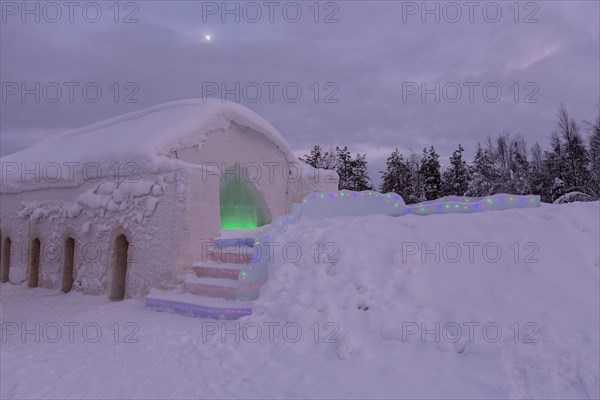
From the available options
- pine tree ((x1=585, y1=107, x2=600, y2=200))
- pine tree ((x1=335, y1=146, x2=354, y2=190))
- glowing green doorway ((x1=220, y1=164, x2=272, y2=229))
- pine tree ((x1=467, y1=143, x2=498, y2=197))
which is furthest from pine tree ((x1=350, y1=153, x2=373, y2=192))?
glowing green doorway ((x1=220, y1=164, x2=272, y2=229))

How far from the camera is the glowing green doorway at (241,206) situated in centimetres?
1240

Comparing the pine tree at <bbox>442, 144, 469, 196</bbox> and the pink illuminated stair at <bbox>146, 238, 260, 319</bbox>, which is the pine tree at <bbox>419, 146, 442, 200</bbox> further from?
the pink illuminated stair at <bbox>146, 238, 260, 319</bbox>

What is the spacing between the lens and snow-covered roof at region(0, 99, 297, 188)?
355 inches

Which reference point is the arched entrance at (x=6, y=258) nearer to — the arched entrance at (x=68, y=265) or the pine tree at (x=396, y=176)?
the arched entrance at (x=68, y=265)

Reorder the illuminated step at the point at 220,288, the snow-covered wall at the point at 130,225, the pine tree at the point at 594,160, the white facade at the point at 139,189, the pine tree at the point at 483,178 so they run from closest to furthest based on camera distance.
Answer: the illuminated step at the point at 220,288 → the snow-covered wall at the point at 130,225 → the white facade at the point at 139,189 → the pine tree at the point at 594,160 → the pine tree at the point at 483,178

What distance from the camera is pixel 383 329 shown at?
14.8 ft

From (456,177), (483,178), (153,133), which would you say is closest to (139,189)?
(153,133)

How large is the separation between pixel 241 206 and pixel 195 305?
22.0ft

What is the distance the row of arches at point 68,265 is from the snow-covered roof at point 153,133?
1.97m

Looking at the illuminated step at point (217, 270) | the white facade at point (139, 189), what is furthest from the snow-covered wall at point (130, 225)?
the illuminated step at point (217, 270)

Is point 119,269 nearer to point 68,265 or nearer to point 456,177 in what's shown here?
point 68,265

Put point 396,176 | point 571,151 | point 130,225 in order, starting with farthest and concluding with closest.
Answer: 1. point 396,176
2. point 571,151
3. point 130,225

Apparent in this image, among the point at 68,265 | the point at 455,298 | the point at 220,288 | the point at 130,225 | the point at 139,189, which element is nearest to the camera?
the point at 455,298

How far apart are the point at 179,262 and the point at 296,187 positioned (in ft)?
19.1
